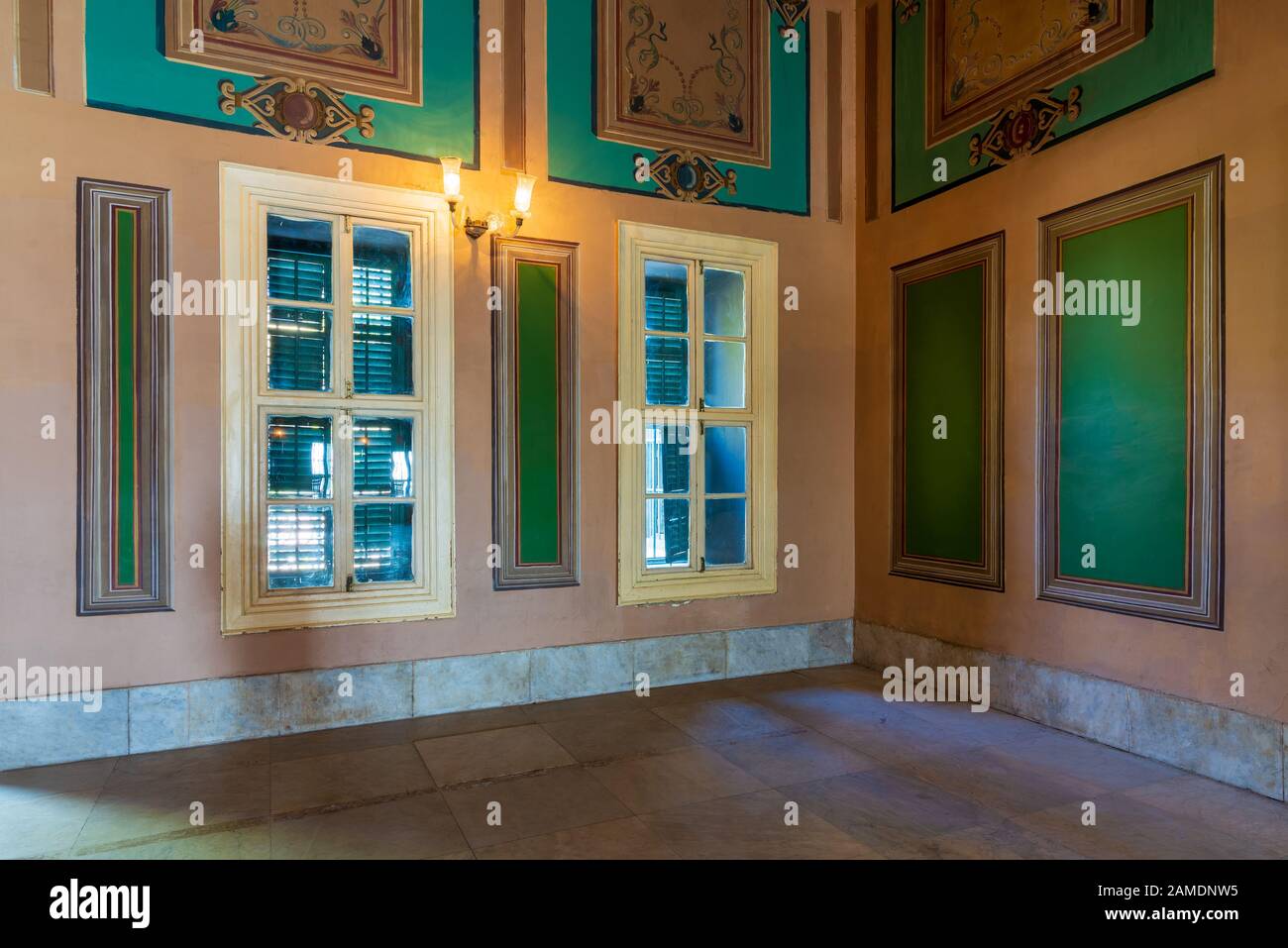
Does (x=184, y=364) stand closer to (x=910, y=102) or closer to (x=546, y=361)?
(x=546, y=361)

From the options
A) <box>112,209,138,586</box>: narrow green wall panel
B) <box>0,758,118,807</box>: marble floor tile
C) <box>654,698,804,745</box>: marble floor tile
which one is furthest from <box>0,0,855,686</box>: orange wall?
<box>654,698,804,745</box>: marble floor tile

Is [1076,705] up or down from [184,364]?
down

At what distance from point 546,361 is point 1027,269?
2651 mm

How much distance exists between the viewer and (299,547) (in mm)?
4105

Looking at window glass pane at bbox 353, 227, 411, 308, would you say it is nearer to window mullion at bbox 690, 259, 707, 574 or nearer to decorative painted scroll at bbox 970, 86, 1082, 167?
window mullion at bbox 690, 259, 707, 574

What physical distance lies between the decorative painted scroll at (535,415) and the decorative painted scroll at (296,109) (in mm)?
962

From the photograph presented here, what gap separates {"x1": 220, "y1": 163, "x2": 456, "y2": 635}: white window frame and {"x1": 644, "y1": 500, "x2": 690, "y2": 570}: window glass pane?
3.91 ft

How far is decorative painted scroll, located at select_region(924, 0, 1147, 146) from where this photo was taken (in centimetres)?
386

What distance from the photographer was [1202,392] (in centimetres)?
346

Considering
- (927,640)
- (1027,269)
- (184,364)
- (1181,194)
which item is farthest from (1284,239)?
(184,364)

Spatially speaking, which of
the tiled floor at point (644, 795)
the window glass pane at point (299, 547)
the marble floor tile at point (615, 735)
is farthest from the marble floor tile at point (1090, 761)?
the window glass pane at point (299, 547)

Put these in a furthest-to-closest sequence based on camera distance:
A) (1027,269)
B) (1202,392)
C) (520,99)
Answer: (520,99), (1027,269), (1202,392)

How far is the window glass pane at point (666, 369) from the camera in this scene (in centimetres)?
493

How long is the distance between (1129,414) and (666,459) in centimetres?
246
